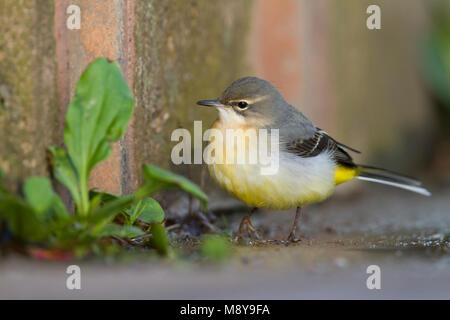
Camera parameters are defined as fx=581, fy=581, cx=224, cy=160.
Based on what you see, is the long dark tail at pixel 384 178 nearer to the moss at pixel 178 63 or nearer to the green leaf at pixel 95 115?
the moss at pixel 178 63

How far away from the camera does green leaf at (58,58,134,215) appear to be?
3.95m

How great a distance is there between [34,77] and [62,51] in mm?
420

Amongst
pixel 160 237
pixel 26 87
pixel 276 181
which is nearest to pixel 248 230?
pixel 276 181

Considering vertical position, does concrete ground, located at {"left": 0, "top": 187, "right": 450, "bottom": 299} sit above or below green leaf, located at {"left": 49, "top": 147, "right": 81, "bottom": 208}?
below

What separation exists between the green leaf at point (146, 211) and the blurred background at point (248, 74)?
1.34 feet

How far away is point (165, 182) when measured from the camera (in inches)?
144

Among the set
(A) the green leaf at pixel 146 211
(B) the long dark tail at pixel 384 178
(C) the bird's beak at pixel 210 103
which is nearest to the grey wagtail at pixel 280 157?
(C) the bird's beak at pixel 210 103

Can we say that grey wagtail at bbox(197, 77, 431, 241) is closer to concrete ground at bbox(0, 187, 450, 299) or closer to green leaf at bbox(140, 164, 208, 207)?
A: concrete ground at bbox(0, 187, 450, 299)

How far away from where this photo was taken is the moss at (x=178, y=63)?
4789 millimetres

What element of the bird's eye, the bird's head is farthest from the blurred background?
the bird's eye

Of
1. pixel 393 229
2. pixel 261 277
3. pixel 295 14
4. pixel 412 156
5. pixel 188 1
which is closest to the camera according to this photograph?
pixel 261 277

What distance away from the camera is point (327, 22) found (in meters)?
8.12

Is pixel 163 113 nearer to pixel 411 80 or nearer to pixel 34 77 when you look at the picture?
pixel 34 77

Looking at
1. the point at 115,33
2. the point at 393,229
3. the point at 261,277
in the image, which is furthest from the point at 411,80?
the point at 261,277
